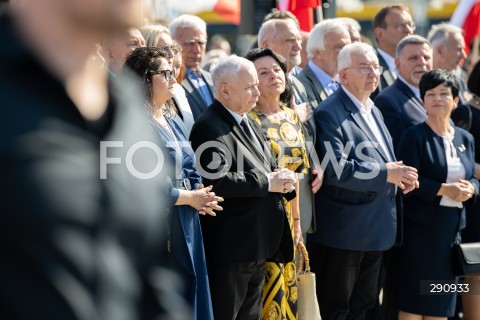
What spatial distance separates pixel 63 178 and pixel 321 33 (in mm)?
5843

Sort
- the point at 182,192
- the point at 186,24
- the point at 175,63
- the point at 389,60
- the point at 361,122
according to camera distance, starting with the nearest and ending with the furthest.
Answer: the point at 182,192, the point at 175,63, the point at 361,122, the point at 186,24, the point at 389,60

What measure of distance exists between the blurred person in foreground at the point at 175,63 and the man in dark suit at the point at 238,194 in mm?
138

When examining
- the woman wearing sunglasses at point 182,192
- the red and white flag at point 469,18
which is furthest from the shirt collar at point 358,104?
the red and white flag at point 469,18

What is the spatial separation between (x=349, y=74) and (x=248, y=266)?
5.92 ft

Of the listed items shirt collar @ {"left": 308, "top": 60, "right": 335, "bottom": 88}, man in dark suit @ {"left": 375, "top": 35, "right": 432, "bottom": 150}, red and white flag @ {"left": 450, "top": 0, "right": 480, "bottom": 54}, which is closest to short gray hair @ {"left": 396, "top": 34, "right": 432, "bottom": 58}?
man in dark suit @ {"left": 375, "top": 35, "right": 432, "bottom": 150}

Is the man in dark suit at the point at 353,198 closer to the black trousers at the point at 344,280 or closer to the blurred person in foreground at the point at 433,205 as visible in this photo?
the black trousers at the point at 344,280

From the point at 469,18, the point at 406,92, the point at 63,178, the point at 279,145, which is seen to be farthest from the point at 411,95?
the point at 63,178

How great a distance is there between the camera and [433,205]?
6105mm

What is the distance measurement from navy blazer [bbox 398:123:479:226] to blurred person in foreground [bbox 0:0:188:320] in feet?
16.2

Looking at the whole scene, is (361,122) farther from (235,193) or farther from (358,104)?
(235,193)

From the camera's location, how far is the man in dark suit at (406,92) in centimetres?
654

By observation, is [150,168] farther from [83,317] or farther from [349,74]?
[349,74]

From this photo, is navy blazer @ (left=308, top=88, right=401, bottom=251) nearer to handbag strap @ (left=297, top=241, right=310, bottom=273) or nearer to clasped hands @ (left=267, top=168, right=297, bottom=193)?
Answer: handbag strap @ (left=297, top=241, right=310, bottom=273)

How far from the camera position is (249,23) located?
9555mm
